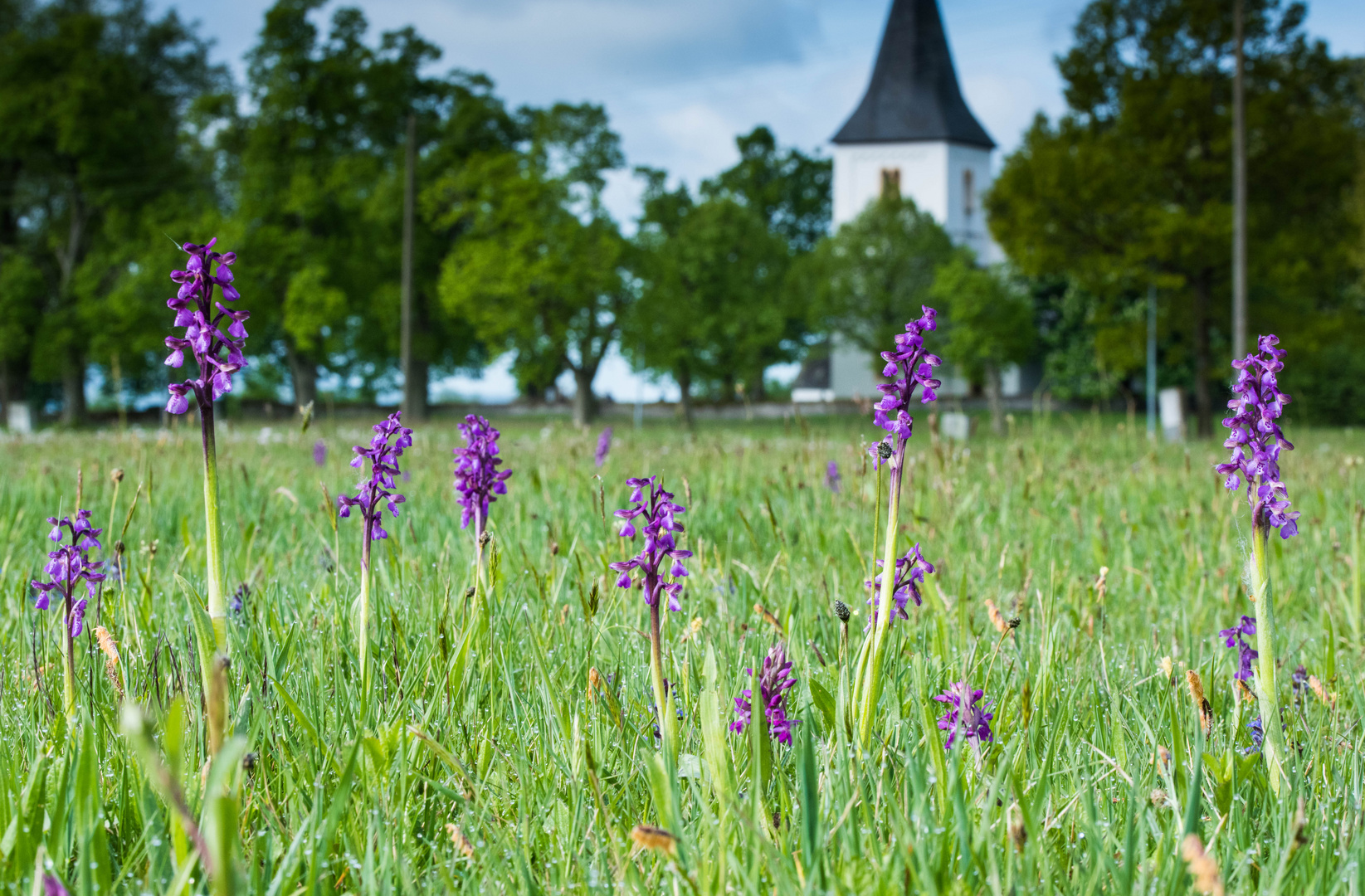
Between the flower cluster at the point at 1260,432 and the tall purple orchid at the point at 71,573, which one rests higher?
the flower cluster at the point at 1260,432

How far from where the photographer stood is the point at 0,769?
1317 mm

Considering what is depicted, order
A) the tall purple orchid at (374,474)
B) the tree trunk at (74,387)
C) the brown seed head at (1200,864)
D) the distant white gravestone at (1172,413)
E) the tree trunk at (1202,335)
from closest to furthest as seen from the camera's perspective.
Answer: the brown seed head at (1200,864) < the tall purple orchid at (374,474) < the distant white gravestone at (1172,413) < the tree trunk at (1202,335) < the tree trunk at (74,387)

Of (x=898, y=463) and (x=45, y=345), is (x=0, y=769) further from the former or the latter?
(x=45, y=345)

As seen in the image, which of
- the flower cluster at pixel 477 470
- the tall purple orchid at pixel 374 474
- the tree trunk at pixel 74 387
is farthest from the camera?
the tree trunk at pixel 74 387

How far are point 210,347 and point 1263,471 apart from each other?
1.51 m

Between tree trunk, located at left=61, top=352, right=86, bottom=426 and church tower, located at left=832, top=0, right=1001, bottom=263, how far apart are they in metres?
29.7

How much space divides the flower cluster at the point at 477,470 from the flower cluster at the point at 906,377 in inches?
38.2

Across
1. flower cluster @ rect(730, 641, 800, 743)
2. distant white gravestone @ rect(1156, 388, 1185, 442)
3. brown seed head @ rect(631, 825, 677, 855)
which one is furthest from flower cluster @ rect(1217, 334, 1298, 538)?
distant white gravestone @ rect(1156, 388, 1185, 442)

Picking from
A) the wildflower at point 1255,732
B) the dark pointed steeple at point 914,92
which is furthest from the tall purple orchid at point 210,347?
the dark pointed steeple at point 914,92

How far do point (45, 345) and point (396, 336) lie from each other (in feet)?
29.9

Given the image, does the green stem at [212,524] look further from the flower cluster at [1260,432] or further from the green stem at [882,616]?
the flower cluster at [1260,432]

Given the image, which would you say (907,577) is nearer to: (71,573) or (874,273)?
(71,573)

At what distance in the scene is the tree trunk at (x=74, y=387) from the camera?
28.4 metres

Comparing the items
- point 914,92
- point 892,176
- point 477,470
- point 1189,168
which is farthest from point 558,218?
point 914,92
